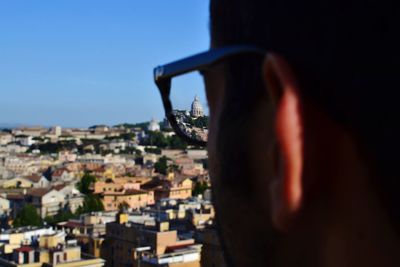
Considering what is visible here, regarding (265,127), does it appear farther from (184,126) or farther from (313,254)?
(184,126)

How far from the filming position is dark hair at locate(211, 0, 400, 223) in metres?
0.36

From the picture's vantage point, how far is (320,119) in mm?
362

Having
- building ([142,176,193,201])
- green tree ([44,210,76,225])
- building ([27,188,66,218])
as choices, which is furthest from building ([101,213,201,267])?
building ([142,176,193,201])

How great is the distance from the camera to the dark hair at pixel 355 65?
356mm

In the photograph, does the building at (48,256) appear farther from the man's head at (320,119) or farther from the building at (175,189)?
the man's head at (320,119)

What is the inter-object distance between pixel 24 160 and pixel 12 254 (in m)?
16.7

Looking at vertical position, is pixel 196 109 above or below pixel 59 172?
below

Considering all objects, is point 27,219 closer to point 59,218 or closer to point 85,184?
point 59,218

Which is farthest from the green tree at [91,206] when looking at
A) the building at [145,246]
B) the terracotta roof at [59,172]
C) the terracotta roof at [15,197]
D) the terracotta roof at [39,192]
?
the terracotta roof at [59,172]

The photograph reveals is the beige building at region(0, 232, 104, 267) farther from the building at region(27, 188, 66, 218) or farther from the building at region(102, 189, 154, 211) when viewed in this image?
the building at region(102, 189, 154, 211)

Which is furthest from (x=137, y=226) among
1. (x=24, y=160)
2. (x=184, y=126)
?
(x=24, y=160)

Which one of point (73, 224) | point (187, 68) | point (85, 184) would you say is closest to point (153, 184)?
point (85, 184)

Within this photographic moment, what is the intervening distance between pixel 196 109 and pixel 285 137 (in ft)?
0.86

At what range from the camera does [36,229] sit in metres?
10.5
